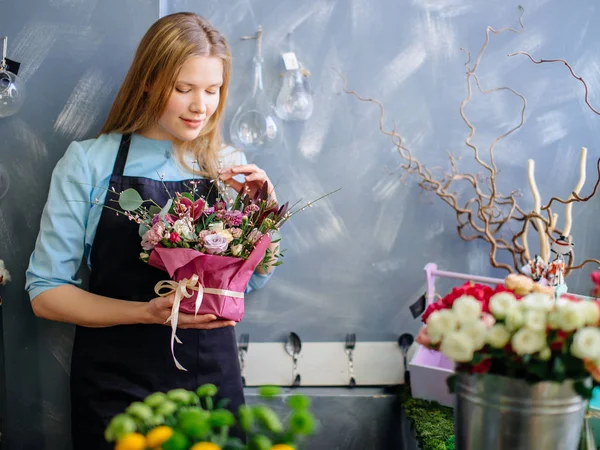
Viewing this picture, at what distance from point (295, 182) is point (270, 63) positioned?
1.32 ft

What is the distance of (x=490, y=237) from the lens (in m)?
2.04

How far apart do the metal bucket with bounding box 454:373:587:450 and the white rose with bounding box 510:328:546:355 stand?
0.07m

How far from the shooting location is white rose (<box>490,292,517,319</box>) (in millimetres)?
924

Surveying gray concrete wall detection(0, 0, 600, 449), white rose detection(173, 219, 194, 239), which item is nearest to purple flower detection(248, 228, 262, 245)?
white rose detection(173, 219, 194, 239)

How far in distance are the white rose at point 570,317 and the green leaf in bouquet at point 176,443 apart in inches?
20.5

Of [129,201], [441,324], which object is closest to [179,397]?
[441,324]

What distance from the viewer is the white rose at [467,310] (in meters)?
0.92

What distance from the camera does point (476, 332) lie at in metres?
0.91

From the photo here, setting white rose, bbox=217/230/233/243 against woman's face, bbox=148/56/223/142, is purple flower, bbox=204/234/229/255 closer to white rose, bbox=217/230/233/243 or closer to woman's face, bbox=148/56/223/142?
white rose, bbox=217/230/233/243

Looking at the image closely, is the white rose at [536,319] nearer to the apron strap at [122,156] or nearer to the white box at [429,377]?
the white box at [429,377]

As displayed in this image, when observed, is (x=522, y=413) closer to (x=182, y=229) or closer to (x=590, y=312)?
(x=590, y=312)

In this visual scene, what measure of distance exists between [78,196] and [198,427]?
108 cm

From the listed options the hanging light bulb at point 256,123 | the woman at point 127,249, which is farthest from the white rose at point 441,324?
the hanging light bulb at point 256,123

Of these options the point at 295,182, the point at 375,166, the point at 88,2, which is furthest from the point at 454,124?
the point at 88,2
